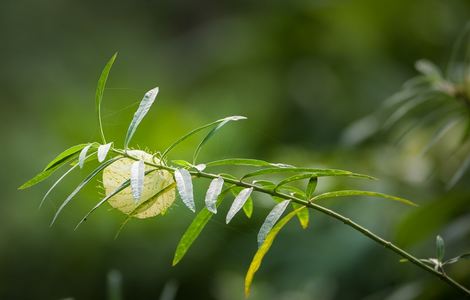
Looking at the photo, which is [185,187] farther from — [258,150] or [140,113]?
[258,150]

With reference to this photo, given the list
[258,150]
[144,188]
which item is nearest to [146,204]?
[144,188]

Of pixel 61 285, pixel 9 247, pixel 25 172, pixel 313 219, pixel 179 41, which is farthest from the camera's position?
pixel 179 41

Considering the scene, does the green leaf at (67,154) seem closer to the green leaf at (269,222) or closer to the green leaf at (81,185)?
the green leaf at (81,185)

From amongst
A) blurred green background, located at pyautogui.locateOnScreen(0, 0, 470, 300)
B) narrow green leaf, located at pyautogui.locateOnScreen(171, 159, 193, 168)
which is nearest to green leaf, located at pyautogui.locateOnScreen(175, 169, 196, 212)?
narrow green leaf, located at pyautogui.locateOnScreen(171, 159, 193, 168)

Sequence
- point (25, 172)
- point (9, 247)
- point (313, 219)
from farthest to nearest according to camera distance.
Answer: point (25, 172) → point (9, 247) → point (313, 219)

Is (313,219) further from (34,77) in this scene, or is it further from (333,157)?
(34,77)

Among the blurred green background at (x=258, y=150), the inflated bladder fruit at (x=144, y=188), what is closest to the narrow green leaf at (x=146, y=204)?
the inflated bladder fruit at (x=144, y=188)

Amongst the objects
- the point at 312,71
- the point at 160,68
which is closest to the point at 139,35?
the point at 160,68
